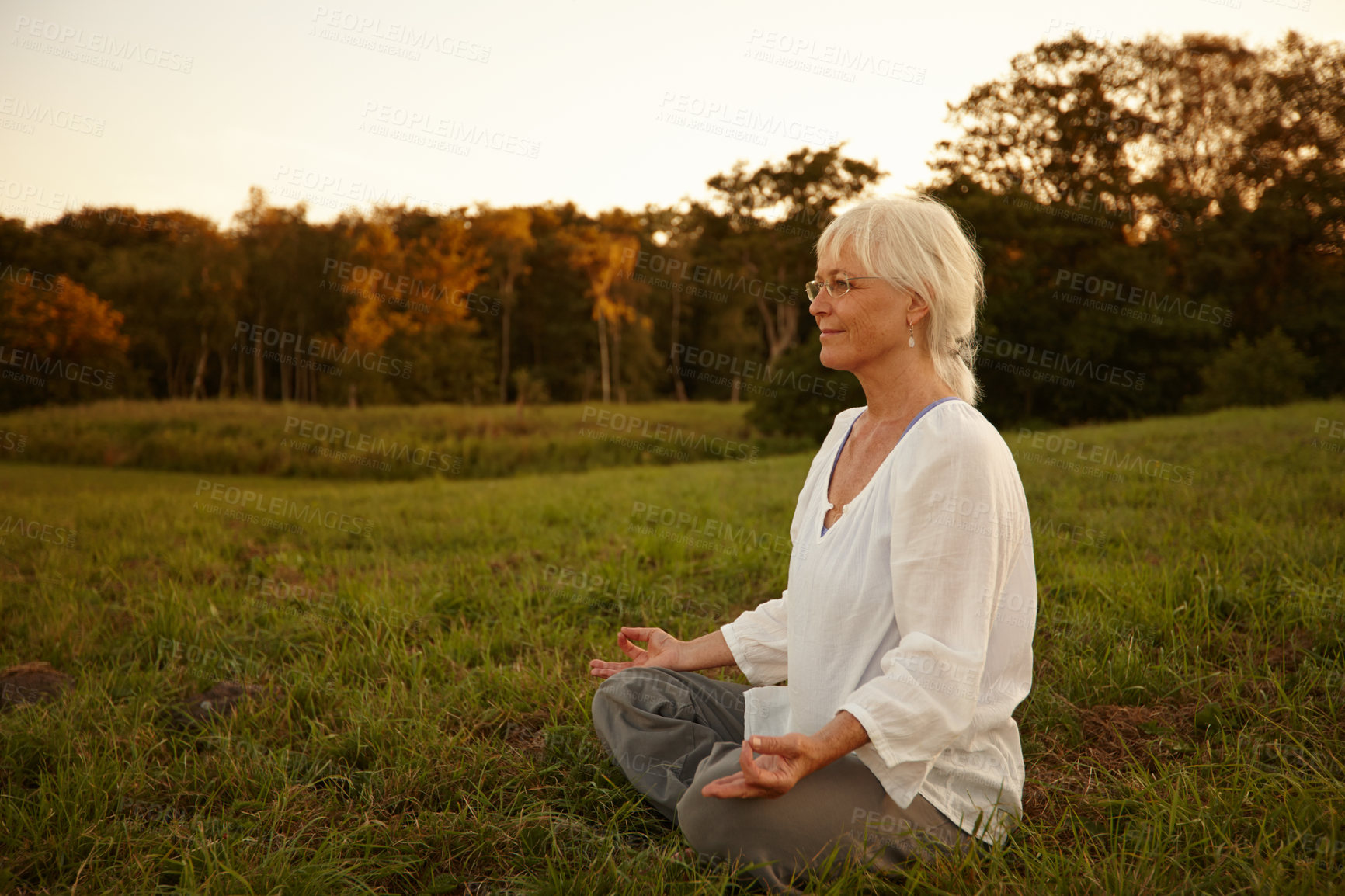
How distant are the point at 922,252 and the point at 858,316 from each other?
20cm

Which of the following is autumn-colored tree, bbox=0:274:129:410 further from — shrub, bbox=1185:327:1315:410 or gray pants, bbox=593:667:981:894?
shrub, bbox=1185:327:1315:410

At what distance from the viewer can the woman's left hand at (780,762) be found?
162 cm

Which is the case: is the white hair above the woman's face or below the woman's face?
above

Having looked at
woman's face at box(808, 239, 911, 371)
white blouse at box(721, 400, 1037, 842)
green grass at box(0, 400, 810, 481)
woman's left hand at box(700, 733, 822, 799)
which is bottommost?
green grass at box(0, 400, 810, 481)

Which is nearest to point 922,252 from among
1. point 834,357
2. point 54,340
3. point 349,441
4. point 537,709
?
point 834,357

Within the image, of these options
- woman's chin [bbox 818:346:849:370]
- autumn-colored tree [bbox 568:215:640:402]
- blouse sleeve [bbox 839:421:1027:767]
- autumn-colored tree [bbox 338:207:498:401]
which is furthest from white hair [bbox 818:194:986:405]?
autumn-colored tree [bbox 568:215:640:402]

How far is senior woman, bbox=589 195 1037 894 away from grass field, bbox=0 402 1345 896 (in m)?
0.16

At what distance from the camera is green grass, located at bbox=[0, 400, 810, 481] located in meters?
16.0

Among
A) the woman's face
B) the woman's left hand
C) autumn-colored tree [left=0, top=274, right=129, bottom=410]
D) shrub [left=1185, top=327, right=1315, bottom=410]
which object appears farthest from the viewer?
autumn-colored tree [left=0, top=274, right=129, bottom=410]

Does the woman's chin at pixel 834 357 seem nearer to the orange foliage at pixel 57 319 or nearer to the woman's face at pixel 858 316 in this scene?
the woman's face at pixel 858 316

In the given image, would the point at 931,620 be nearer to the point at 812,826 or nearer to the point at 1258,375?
the point at 812,826

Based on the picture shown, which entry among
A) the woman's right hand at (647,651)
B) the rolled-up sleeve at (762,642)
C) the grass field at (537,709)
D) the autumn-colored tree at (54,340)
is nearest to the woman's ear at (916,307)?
the rolled-up sleeve at (762,642)

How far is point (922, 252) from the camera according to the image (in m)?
1.91

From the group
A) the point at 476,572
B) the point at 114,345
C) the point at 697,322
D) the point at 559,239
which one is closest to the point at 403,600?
the point at 476,572
